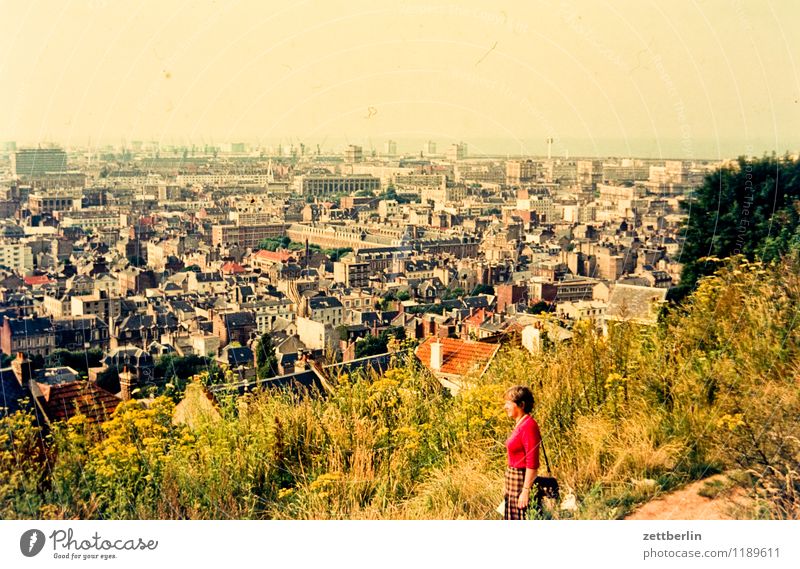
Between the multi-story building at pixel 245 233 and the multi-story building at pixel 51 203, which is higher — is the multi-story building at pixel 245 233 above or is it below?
below

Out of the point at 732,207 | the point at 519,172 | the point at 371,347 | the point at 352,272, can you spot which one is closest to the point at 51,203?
the point at 352,272

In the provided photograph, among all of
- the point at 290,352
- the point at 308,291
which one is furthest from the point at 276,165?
the point at 308,291

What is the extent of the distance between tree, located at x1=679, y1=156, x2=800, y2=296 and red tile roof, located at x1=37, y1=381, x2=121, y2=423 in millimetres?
3471

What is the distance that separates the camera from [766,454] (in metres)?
2.25

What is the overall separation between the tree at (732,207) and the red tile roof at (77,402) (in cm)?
347

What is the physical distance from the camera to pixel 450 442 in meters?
2.53

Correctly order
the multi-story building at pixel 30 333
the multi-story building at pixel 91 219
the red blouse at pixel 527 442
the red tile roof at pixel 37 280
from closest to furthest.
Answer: the red blouse at pixel 527 442, the multi-story building at pixel 30 333, the red tile roof at pixel 37 280, the multi-story building at pixel 91 219

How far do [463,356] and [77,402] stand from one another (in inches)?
62.3

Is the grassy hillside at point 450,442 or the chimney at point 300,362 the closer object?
the grassy hillside at point 450,442

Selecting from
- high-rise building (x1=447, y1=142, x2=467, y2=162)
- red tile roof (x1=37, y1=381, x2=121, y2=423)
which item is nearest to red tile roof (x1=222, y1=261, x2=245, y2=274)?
high-rise building (x1=447, y1=142, x2=467, y2=162)

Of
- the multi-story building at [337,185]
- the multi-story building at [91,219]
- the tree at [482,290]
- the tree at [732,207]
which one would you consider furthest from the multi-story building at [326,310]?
the tree at [732,207]

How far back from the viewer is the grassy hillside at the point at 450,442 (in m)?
2.20

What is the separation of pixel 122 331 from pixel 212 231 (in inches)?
324

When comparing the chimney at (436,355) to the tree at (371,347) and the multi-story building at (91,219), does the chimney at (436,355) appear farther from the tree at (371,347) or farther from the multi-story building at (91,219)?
the multi-story building at (91,219)
